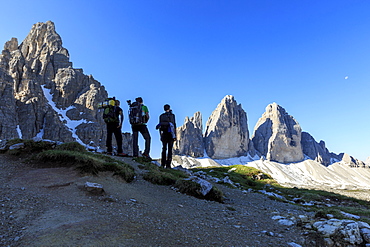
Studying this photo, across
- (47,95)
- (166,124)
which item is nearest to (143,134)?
(166,124)

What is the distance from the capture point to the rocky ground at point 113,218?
12.6 ft

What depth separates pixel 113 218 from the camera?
483 cm

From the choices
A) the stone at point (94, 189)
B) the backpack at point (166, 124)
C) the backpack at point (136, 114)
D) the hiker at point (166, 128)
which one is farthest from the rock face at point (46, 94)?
the stone at point (94, 189)

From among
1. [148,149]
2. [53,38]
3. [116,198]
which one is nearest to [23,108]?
[53,38]

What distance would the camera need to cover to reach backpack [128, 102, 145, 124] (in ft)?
47.8

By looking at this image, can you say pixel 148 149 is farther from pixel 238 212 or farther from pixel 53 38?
pixel 53 38

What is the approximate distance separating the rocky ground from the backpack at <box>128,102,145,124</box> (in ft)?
21.6

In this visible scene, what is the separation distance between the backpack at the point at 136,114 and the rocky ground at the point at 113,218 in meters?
6.58

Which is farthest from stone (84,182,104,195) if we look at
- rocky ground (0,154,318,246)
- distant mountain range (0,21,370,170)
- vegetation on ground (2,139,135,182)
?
distant mountain range (0,21,370,170)

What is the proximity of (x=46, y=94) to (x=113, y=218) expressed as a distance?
172613 millimetres

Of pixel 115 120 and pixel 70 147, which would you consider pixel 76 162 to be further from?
pixel 115 120

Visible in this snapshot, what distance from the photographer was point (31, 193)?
6125 mm

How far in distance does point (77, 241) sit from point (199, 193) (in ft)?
18.6

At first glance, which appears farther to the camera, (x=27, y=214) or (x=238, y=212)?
(x=238, y=212)
